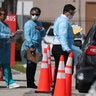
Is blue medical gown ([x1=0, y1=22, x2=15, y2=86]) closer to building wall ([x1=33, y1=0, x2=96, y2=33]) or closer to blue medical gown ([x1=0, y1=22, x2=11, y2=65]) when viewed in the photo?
blue medical gown ([x1=0, y1=22, x2=11, y2=65])

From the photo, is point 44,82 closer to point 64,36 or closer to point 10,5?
point 64,36

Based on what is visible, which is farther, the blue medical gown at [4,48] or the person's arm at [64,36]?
the blue medical gown at [4,48]

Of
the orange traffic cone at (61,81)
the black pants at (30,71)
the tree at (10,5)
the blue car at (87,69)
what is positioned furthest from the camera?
the tree at (10,5)

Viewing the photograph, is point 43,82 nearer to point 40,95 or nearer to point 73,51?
point 40,95

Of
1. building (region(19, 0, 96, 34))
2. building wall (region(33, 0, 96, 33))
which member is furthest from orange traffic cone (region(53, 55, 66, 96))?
building wall (region(33, 0, 96, 33))

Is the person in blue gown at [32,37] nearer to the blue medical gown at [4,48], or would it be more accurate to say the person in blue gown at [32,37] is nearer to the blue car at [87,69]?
the blue medical gown at [4,48]

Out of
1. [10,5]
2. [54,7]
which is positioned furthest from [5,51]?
[54,7]

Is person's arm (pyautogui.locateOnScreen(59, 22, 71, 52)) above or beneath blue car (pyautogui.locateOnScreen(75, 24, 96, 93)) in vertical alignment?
above

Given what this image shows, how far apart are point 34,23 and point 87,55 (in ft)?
12.6

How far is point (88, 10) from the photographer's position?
40.6 metres

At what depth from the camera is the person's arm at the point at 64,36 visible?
11938 mm

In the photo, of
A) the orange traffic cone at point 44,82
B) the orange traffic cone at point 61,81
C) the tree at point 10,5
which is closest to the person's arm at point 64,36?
the orange traffic cone at point 61,81

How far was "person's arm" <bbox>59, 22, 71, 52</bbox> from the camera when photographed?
1194cm

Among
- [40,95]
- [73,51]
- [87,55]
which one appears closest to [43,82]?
[40,95]
